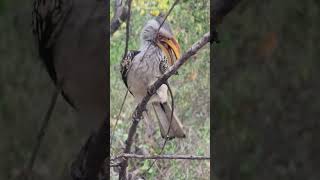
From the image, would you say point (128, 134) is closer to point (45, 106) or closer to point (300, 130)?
point (45, 106)

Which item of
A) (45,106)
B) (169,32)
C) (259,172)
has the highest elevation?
(169,32)

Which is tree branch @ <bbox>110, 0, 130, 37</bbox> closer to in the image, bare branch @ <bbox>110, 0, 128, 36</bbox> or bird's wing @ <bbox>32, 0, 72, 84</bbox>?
bare branch @ <bbox>110, 0, 128, 36</bbox>

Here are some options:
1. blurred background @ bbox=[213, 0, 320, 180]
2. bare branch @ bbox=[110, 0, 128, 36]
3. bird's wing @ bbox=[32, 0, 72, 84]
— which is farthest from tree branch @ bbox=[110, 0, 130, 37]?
blurred background @ bbox=[213, 0, 320, 180]

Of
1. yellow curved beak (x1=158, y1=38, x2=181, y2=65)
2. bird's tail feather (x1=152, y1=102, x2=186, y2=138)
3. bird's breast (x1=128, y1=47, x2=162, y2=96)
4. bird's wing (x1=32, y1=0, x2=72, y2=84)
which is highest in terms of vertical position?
Answer: bird's wing (x1=32, y1=0, x2=72, y2=84)

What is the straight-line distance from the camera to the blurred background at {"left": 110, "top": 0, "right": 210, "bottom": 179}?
119 cm

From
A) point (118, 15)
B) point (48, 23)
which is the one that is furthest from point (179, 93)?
point (48, 23)

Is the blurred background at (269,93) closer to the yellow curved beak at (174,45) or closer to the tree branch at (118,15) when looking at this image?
the yellow curved beak at (174,45)

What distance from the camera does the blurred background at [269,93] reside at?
1276mm

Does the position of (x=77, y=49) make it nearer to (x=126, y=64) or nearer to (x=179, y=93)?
(x=126, y=64)

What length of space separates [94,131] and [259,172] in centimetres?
37

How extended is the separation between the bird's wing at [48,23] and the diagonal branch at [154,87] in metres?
0.19

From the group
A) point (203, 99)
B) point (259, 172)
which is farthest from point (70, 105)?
point (259, 172)

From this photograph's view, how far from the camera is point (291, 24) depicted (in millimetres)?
1289

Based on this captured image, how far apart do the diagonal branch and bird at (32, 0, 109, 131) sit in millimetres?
63
